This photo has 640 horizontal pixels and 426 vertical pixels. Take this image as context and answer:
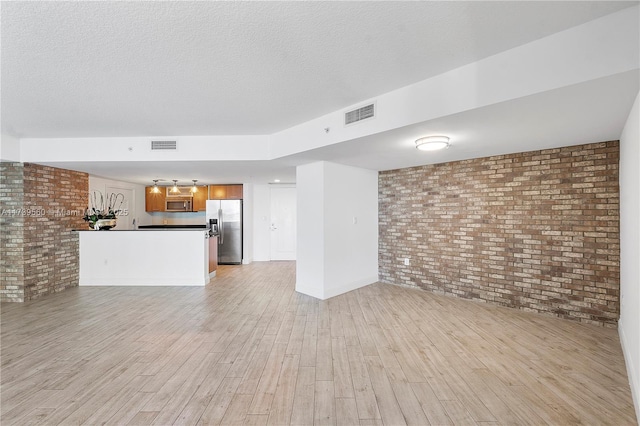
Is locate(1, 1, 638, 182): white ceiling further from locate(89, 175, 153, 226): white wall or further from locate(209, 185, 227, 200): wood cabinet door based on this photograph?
locate(209, 185, 227, 200): wood cabinet door

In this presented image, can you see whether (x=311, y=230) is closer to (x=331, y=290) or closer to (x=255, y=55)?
(x=331, y=290)

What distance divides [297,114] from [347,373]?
2879 millimetres

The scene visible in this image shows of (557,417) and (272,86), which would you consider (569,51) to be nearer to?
(272,86)

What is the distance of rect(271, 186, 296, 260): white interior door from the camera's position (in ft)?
26.6

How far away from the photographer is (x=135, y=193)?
7883 mm

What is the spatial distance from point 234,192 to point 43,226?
3.87 meters

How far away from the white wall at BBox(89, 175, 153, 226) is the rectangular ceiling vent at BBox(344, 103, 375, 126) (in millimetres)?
6537

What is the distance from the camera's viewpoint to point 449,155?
13.8 feet

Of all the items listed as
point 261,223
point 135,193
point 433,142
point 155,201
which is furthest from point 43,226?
point 433,142

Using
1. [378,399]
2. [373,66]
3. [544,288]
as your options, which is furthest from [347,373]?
[544,288]

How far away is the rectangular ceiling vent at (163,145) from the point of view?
4.45 m

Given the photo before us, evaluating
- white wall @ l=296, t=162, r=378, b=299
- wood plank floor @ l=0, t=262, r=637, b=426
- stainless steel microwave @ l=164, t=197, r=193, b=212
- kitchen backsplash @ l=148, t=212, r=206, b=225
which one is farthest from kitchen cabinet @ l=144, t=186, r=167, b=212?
white wall @ l=296, t=162, r=378, b=299

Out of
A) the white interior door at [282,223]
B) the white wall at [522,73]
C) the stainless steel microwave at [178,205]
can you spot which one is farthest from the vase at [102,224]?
the white wall at [522,73]

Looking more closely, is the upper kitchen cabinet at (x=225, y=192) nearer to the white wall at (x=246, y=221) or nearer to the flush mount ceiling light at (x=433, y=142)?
the white wall at (x=246, y=221)
